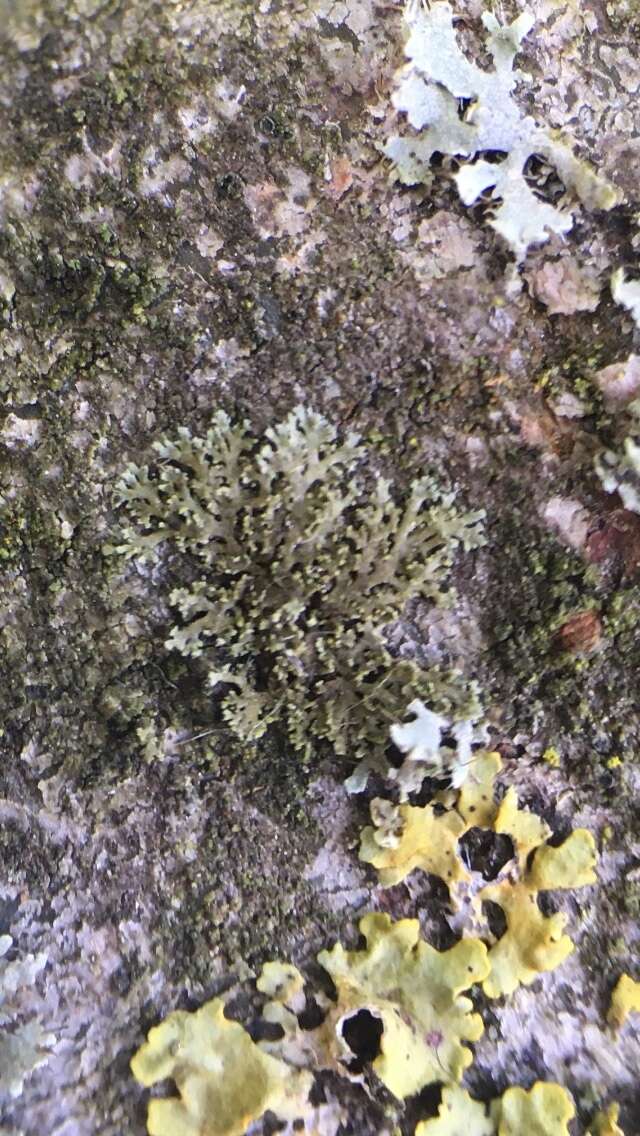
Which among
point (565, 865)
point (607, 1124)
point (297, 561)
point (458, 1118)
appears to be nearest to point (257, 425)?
point (297, 561)

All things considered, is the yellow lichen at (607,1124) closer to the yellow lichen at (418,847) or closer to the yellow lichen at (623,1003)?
the yellow lichen at (623,1003)

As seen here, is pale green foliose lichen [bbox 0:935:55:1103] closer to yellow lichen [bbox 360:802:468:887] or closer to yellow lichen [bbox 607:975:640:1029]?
yellow lichen [bbox 360:802:468:887]

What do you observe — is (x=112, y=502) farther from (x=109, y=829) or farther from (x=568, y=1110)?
(x=568, y=1110)

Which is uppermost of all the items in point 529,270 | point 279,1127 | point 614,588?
point 529,270

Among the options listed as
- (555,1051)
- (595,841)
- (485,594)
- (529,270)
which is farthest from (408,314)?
(555,1051)

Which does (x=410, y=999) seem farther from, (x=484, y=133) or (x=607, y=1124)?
(x=484, y=133)

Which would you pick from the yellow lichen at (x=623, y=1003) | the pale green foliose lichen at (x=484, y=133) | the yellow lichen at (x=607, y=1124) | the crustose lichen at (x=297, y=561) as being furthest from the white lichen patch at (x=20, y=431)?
the yellow lichen at (x=607, y=1124)
